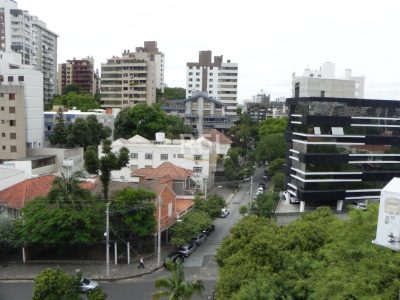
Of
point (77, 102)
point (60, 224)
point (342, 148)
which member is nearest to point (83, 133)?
point (60, 224)

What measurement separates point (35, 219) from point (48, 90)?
3026 inches

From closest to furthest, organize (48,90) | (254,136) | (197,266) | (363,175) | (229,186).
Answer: (197,266), (363,175), (229,186), (254,136), (48,90)

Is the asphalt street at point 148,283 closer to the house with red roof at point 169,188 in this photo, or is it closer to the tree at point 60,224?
the tree at point 60,224

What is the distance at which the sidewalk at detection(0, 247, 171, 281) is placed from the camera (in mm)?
23047

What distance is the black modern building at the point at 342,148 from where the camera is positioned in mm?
34688

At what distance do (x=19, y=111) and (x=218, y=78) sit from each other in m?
57.1

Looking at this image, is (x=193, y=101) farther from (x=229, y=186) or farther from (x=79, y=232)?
(x=79, y=232)

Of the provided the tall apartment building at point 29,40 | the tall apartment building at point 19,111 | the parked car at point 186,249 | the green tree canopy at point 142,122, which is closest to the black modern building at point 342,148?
the parked car at point 186,249

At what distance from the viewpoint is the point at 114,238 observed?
80.7 ft

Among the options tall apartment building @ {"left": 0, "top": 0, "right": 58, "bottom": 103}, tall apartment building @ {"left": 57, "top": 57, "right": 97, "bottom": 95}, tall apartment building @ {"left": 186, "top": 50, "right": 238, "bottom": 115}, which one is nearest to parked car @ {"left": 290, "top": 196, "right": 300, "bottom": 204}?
tall apartment building @ {"left": 186, "top": 50, "right": 238, "bottom": 115}

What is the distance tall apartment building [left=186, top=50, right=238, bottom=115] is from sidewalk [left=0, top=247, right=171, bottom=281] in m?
68.8

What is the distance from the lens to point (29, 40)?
87062 millimetres

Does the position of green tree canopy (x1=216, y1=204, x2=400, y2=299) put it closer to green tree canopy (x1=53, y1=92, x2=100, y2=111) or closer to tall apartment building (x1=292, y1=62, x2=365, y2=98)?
tall apartment building (x1=292, y1=62, x2=365, y2=98)

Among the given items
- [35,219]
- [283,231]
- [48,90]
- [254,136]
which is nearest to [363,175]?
[283,231]
